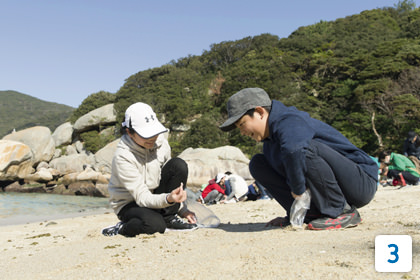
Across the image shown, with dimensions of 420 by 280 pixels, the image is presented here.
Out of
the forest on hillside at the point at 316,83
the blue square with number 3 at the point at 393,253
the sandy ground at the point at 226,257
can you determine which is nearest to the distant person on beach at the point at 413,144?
the sandy ground at the point at 226,257

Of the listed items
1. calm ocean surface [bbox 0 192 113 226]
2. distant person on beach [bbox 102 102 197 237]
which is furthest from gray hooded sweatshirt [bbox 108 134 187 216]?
calm ocean surface [bbox 0 192 113 226]

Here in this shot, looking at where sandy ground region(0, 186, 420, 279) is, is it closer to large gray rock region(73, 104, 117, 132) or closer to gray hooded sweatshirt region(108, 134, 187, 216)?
gray hooded sweatshirt region(108, 134, 187, 216)

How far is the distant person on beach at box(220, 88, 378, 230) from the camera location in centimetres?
233

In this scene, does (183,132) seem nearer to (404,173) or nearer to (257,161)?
(404,173)

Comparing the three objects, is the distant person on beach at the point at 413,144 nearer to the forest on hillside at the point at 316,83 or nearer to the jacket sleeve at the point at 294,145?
the jacket sleeve at the point at 294,145

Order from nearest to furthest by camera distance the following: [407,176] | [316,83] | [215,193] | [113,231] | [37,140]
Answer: [113,231]
[407,176]
[215,193]
[37,140]
[316,83]

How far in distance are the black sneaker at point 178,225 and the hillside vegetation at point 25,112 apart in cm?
8096

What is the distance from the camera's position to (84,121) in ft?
121

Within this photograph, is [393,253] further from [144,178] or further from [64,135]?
[64,135]

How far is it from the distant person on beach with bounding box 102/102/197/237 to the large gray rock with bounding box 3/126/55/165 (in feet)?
90.7

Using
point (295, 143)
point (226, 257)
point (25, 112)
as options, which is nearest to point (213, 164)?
point (295, 143)

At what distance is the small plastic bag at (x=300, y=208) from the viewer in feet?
8.14

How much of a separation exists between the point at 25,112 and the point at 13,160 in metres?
106

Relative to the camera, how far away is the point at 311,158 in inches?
93.4
